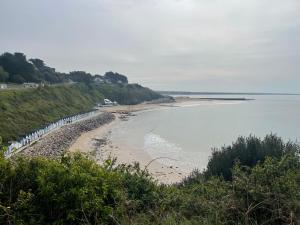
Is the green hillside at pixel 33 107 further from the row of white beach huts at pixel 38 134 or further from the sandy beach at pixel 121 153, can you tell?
the sandy beach at pixel 121 153

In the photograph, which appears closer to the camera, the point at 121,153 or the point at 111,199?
the point at 111,199

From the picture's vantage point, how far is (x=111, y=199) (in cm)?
701

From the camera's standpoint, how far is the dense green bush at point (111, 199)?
17.5 feet

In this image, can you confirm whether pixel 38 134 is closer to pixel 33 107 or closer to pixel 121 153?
pixel 121 153

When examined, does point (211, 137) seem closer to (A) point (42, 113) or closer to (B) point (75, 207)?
(A) point (42, 113)

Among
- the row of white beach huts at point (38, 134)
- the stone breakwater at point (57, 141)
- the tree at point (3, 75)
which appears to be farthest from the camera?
the tree at point (3, 75)

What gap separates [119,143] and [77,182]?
3879 centimetres

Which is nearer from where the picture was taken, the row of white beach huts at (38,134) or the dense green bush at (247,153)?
the dense green bush at (247,153)

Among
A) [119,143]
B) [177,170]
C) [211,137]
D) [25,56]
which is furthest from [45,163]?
[25,56]

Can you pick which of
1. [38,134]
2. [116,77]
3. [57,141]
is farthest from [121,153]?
[116,77]

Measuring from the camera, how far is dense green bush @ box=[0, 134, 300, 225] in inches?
211

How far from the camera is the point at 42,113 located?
55.5 m

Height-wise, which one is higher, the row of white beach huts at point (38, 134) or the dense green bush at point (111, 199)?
the dense green bush at point (111, 199)

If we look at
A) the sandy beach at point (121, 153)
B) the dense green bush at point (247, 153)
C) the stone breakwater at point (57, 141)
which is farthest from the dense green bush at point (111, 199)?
the sandy beach at point (121, 153)
